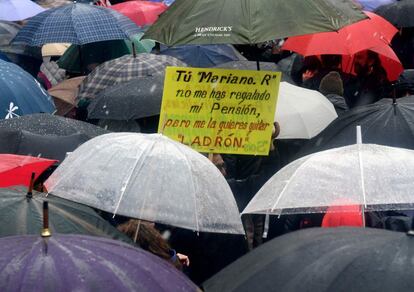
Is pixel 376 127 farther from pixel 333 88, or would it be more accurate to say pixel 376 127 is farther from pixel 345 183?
pixel 333 88

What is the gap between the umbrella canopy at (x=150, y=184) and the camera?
5.38m

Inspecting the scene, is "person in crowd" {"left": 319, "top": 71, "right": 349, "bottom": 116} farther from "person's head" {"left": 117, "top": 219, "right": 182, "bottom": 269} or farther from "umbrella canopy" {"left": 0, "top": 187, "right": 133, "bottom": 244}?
"umbrella canopy" {"left": 0, "top": 187, "right": 133, "bottom": 244}

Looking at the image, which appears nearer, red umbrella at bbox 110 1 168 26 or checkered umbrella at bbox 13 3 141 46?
checkered umbrella at bbox 13 3 141 46

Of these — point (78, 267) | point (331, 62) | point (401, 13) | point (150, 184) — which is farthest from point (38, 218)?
point (401, 13)

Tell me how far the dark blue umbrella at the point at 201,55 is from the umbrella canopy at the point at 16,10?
248 centimetres

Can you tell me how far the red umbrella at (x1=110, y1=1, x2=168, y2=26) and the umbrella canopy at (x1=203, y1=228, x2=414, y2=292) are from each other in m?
10.1

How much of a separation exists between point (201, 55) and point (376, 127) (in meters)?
4.88

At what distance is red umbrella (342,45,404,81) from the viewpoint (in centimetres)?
1020

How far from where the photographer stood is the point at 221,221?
5.47m

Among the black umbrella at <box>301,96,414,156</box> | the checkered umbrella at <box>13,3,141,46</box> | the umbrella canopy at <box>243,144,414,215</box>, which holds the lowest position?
the umbrella canopy at <box>243,144,414,215</box>

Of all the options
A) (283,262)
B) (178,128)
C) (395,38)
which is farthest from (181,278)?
(395,38)

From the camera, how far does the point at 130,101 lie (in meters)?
8.38

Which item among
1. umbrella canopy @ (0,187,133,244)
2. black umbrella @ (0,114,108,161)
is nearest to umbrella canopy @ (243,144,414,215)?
umbrella canopy @ (0,187,133,244)

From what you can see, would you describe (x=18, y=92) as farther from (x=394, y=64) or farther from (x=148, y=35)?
(x=394, y=64)
